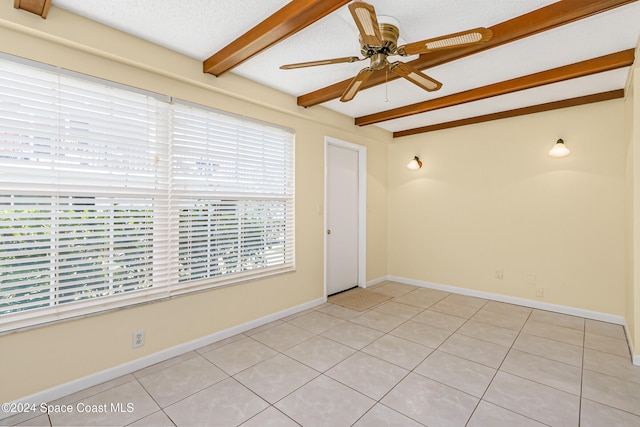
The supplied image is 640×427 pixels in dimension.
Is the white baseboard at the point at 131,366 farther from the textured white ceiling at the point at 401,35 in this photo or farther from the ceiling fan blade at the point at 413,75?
the ceiling fan blade at the point at 413,75

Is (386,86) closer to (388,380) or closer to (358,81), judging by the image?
(358,81)

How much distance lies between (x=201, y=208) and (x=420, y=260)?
137 inches

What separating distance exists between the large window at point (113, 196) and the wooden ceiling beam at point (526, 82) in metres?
1.89

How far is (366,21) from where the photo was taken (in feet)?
5.01

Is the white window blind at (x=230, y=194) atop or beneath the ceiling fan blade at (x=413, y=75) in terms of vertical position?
beneath

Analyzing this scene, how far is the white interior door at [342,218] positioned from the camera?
429cm

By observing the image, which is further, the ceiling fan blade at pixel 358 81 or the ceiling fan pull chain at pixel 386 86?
the ceiling fan pull chain at pixel 386 86

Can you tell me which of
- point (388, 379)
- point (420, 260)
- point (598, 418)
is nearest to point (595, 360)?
point (598, 418)

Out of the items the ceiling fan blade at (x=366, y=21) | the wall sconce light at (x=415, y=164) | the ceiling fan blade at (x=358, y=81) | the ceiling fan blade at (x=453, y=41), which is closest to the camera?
the ceiling fan blade at (x=366, y=21)

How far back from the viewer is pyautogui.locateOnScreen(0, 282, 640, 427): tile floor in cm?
186

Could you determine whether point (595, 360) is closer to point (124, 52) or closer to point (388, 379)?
point (388, 379)

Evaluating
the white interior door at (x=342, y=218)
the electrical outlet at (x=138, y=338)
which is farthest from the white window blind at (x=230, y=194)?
the white interior door at (x=342, y=218)

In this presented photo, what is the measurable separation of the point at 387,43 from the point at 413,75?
423mm

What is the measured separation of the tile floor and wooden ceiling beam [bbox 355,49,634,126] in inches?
96.6
